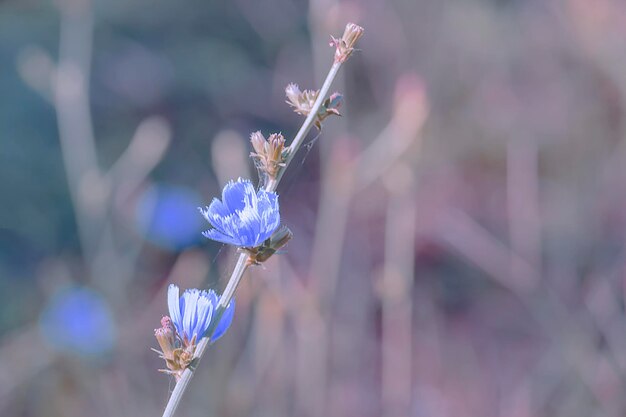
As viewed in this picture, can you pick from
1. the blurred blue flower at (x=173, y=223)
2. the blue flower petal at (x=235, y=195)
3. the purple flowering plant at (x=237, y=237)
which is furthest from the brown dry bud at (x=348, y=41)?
the blurred blue flower at (x=173, y=223)

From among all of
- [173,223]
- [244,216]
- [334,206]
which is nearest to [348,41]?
[244,216]

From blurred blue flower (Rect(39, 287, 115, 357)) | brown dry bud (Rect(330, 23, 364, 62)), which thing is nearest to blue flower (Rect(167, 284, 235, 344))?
brown dry bud (Rect(330, 23, 364, 62))

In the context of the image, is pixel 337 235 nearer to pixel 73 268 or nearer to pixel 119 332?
pixel 119 332

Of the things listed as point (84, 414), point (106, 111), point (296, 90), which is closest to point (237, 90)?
point (106, 111)

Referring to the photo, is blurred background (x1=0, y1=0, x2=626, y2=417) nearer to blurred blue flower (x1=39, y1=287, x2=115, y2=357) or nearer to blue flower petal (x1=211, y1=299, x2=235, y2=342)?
blurred blue flower (x1=39, y1=287, x2=115, y2=357)

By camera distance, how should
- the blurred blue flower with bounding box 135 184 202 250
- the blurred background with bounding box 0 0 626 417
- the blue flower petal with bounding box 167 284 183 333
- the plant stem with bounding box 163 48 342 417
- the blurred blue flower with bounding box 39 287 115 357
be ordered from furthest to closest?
1. the blurred blue flower with bounding box 135 184 202 250
2. the blurred blue flower with bounding box 39 287 115 357
3. the blurred background with bounding box 0 0 626 417
4. the blue flower petal with bounding box 167 284 183 333
5. the plant stem with bounding box 163 48 342 417
